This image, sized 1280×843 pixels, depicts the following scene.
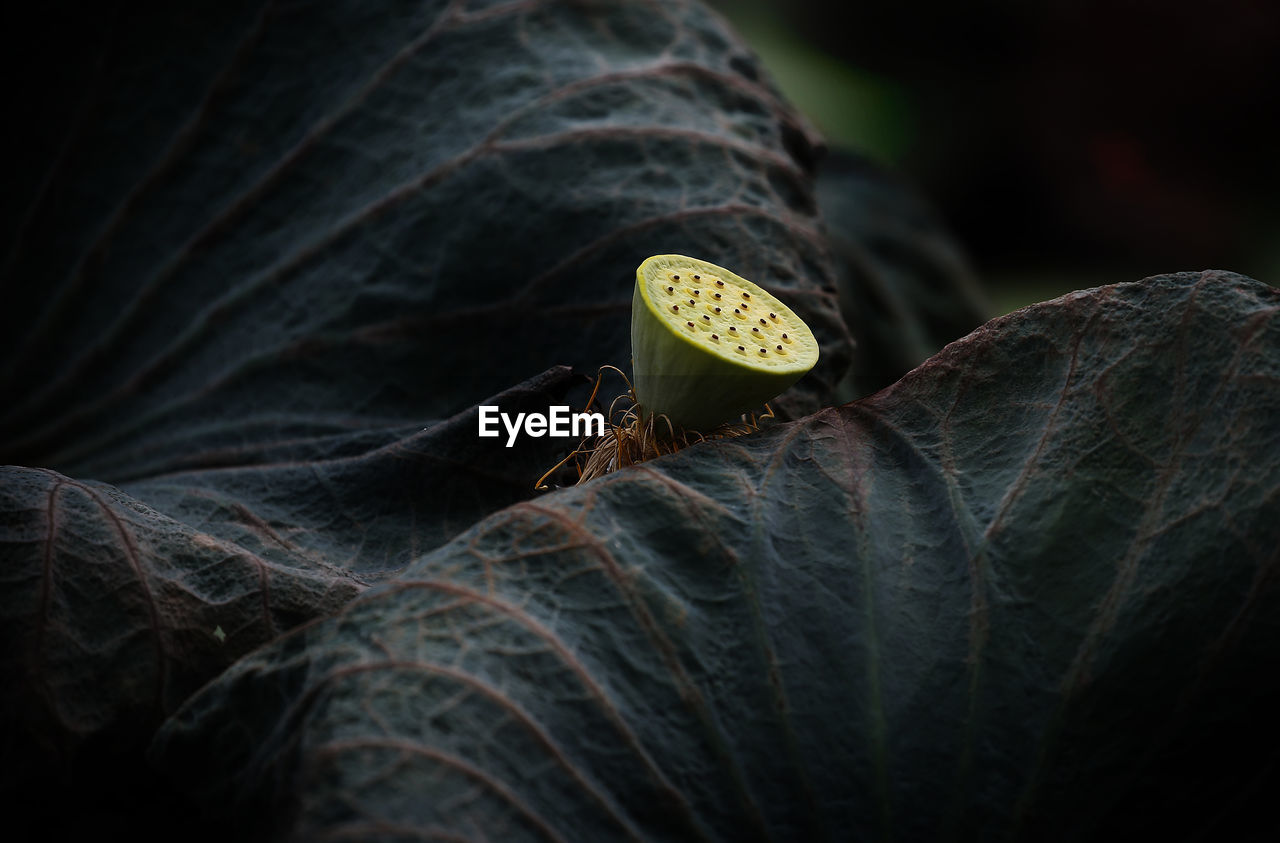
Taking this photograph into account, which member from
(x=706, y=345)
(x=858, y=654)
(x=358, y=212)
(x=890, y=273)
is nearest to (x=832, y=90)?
(x=890, y=273)

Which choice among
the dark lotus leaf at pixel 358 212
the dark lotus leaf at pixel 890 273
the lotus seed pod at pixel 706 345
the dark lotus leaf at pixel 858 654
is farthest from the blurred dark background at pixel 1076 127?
the dark lotus leaf at pixel 858 654

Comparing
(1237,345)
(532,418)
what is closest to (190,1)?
(532,418)

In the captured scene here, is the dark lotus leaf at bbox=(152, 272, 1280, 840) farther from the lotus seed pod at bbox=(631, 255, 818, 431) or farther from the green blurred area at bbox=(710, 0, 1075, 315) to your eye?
the green blurred area at bbox=(710, 0, 1075, 315)

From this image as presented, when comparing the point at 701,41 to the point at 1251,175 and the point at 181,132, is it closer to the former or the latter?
the point at 181,132

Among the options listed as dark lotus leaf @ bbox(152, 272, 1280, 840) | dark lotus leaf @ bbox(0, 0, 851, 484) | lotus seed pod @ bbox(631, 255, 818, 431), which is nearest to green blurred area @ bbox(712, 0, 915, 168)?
dark lotus leaf @ bbox(0, 0, 851, 484)

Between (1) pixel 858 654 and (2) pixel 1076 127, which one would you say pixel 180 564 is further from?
(2) pixel 1076 127

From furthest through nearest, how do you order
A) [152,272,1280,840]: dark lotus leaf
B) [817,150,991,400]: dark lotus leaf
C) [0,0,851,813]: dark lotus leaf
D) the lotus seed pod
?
Result: [817,150,991,400]: dark lotus leaf < [0,0,851,813]: dark lotus leaf < the lotus seed pod < [152,272,1280,840]: dark lotus leaf
